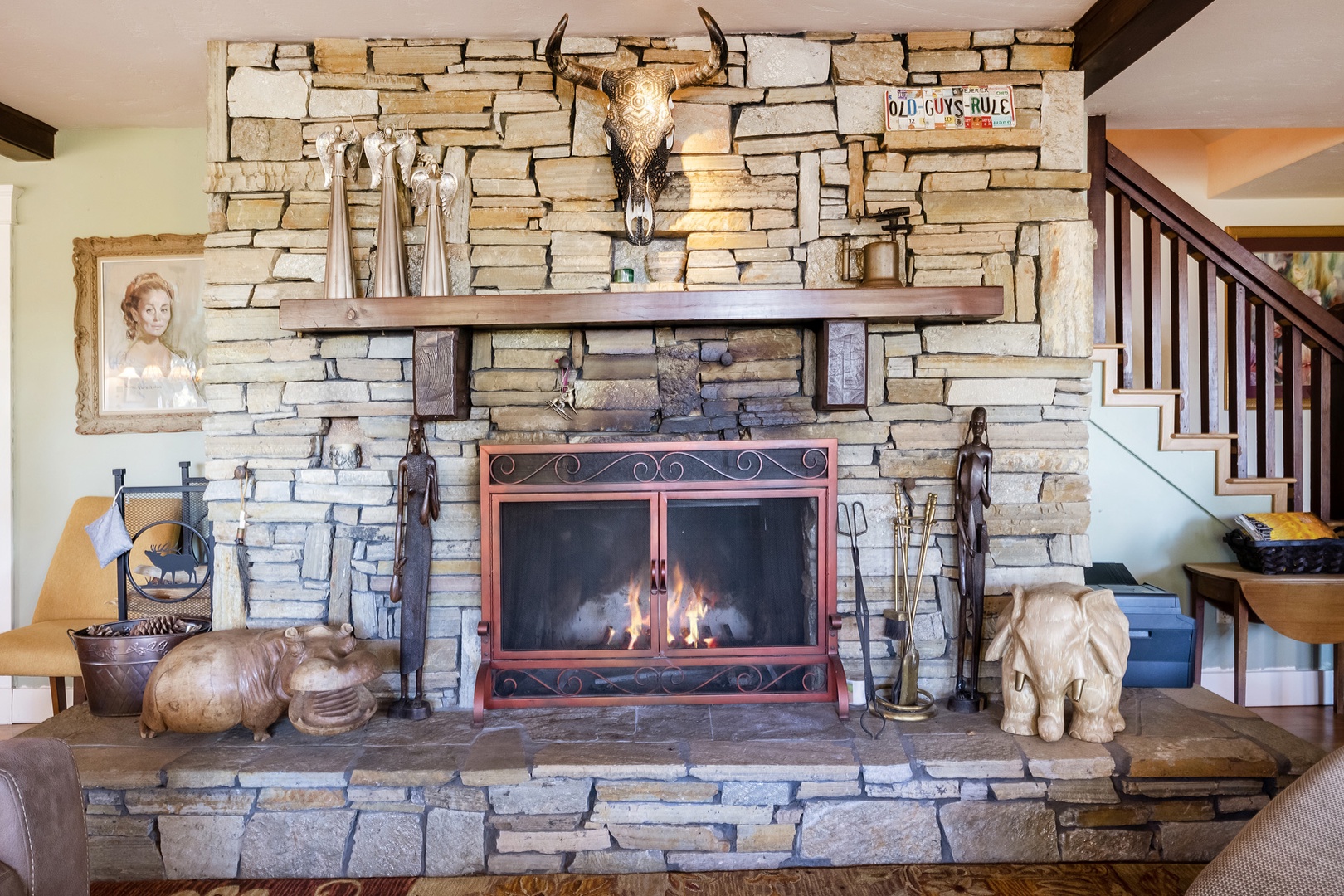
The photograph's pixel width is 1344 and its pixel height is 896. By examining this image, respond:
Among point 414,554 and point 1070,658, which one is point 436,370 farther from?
point 1070,658

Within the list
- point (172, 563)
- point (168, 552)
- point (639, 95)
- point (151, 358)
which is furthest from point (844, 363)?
point (151, 358)

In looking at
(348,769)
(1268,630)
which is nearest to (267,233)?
(348,769)

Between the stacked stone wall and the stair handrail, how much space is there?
2.93ft

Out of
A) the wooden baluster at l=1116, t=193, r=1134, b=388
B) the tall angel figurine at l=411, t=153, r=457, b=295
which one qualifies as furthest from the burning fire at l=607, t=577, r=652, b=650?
the wooden baluster at l=1116, t=193, r=1134, b=388

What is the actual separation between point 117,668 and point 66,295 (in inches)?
74.8

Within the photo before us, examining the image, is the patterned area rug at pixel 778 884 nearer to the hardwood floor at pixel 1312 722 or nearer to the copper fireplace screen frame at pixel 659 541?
the copper fireplace screen frame at pixel 659 541

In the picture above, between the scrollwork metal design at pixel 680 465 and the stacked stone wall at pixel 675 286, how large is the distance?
12cm

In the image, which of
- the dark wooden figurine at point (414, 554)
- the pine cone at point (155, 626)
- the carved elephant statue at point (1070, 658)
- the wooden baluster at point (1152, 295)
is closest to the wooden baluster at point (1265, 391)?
the wooden baluster at point (1152, 295)

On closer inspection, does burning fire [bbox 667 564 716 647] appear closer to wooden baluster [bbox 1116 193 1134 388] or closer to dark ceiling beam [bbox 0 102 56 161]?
wooden baluster [bbox 1116 193 1134 388]

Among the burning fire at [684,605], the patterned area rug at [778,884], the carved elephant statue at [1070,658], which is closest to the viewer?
the patterned area rug at [778,884]

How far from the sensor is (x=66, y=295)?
11.3ft

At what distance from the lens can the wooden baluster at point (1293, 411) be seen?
3389 millimetres

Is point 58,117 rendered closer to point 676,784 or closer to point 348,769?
point 348,769

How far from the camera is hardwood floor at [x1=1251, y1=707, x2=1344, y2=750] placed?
3.03 metres
